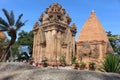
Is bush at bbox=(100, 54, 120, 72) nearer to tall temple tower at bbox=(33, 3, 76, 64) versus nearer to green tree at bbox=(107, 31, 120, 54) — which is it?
tall temple tower at bbox=(33, 3, 76, 64)

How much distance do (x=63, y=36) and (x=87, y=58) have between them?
1178 cm

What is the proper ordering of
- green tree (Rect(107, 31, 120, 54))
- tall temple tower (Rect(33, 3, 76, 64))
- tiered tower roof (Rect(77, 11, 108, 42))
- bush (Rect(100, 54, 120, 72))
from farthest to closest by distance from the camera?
1. green tree (Rect(107, 31, 120, 54))
2. tall temple tower (Rect(33, 3, 76, 64))
3. tiered tower roof (Rect(77, 11, 108, 42))
4. bush (Rect(100, 54, 120, 72))

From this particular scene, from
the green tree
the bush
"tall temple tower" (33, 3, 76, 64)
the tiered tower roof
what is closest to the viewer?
the bush

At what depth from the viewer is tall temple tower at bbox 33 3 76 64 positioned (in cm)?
3456

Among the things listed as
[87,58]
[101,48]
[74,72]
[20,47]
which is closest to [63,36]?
[101,48]

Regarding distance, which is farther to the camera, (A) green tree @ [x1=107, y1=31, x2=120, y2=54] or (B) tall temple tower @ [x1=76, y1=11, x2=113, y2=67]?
(A) green tree @ [x1=107, y1=31, x2=120, y2=54]

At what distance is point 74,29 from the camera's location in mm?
39219

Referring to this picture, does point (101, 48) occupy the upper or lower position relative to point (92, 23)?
lower

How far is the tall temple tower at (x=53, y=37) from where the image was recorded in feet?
113

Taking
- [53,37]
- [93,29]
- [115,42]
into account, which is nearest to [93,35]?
[93,29]

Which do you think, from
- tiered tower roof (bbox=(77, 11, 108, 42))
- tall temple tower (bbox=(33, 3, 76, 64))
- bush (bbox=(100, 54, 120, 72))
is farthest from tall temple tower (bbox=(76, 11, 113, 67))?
bush (bbox=(100, 54, 120, 72))

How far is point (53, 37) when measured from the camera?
34906 millimetres

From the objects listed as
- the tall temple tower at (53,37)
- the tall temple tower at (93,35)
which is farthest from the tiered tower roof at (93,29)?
the tall temple tower at (53,37)

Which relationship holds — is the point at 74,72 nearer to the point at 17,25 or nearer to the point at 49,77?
the point at 49,77
